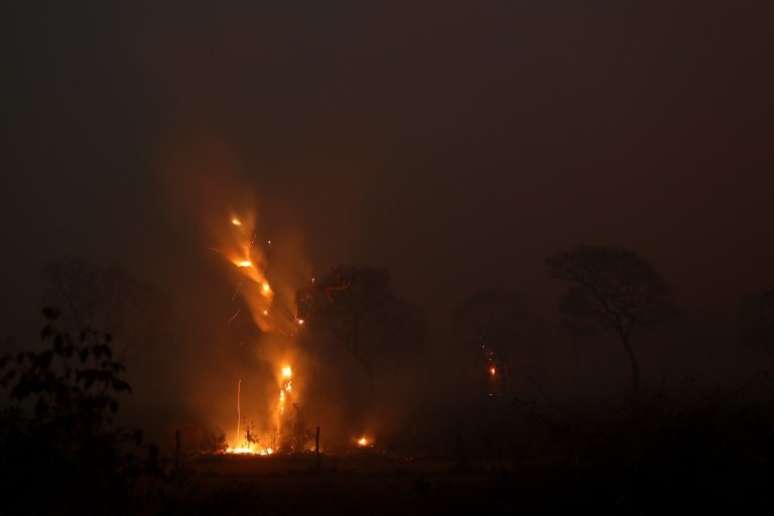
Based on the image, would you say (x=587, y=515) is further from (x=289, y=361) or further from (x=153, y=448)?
(x=289, y=361)

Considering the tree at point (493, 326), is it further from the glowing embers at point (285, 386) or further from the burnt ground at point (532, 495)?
the burnt ground at point (532, 495)

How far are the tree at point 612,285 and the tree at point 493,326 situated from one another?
1073cm

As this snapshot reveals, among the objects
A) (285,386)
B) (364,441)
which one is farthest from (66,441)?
(285,386)

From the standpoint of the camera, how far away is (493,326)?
6091cm

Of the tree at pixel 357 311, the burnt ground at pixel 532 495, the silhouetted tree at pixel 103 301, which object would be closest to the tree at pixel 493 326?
the tree at pixel 357 311

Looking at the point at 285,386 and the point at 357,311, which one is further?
the point at 357,311

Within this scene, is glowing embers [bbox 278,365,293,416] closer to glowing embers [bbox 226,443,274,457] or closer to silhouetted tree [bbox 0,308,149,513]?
→ glowing embers [bbox 226,443,274,457]

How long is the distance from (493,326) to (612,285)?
61.9ft

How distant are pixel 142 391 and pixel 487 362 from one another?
26.8 meters

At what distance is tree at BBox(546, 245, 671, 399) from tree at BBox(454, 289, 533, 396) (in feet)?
35.2

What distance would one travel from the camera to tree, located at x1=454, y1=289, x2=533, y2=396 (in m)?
56.1

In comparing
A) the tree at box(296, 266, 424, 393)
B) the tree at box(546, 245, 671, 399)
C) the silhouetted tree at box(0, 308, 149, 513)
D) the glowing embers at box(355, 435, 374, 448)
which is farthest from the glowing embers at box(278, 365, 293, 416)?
the silhouetted tree at box(0, 308, 149, 513)

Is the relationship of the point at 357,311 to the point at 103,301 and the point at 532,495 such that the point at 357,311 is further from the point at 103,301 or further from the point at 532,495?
the point at 532,495

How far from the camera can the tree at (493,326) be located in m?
56.1
